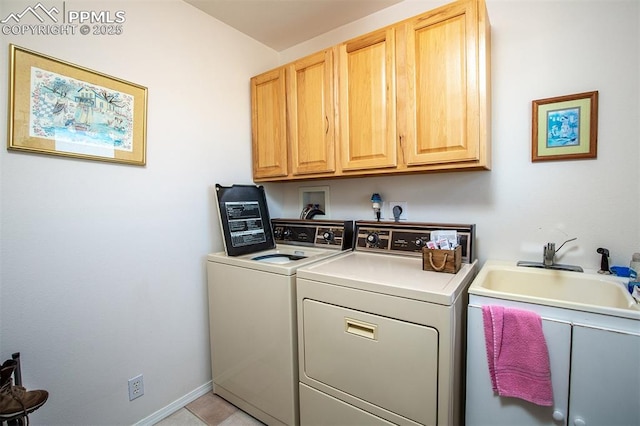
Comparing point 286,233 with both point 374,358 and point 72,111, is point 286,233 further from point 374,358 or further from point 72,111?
point 72,111

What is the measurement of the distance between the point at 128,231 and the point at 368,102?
155 centimetres

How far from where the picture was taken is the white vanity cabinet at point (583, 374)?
932 millimetres

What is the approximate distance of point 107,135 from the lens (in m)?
1.43

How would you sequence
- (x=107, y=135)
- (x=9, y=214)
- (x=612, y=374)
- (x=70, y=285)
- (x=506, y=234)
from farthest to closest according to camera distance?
(x=506, y=234) → (x=107, y=135) → (x=70, y=285) → (x=9, y=214) → (x=612, y=374)

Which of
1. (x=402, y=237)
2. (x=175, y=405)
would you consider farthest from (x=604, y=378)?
(x=175, y=405)

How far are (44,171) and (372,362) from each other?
169cm

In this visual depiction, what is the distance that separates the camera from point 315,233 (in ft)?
6.76

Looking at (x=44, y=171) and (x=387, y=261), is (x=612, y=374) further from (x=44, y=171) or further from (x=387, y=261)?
(x=44, y=171)

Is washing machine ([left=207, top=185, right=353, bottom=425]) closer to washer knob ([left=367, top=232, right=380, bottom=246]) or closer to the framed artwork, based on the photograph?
washer knob ([left=367, top=232, right=380, bottom=246])

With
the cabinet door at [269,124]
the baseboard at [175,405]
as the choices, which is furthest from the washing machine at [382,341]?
the cabinet door at [269,124]

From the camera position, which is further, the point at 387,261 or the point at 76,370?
the point at 387,261

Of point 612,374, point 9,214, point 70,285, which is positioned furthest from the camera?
point 70,285

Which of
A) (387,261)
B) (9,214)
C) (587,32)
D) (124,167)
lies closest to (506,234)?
(387,261)

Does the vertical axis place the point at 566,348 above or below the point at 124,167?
below
